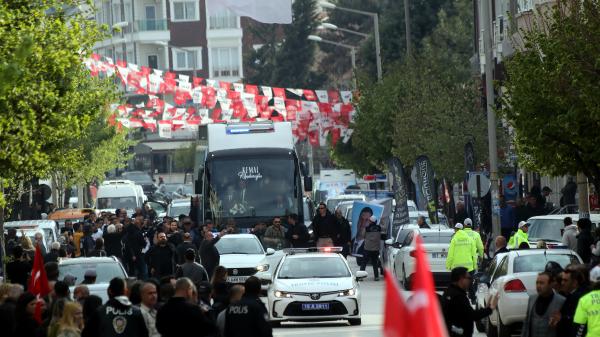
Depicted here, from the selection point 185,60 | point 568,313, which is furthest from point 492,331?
point 185,60

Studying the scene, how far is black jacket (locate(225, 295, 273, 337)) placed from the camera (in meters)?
13.8

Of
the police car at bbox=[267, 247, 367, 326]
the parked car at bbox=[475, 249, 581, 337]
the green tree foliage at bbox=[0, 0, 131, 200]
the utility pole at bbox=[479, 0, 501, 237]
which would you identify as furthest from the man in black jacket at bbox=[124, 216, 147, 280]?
the parked car at bbox=[475, 249, 581, 337]

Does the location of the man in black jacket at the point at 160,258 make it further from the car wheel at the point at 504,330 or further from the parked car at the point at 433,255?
the car wheel at the point at 504,330

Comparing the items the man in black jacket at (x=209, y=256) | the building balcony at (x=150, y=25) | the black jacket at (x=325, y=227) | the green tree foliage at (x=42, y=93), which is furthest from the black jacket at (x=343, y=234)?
the building balcony at (x=150, y=25)

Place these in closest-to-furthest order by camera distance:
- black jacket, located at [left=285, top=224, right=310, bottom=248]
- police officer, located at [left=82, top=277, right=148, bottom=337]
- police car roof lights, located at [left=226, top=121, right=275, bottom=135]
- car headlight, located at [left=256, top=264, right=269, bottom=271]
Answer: police officer, located at [left=82, top=277, right=148, bottom=337]
car headlight, located at [left=256, top=264, right=269, bottom=271]
black jacket, located at [left=285, top=224, right=310, bottom=248]
police car roof lights, located at [left=226, top=121, right=275, bottom=135]

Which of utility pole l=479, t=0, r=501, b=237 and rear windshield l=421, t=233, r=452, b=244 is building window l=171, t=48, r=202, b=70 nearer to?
utility pole l=479, t=0, r=501, b=237

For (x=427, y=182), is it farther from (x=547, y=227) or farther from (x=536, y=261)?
(x=536, y=261)

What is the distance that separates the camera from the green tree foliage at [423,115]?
158ft

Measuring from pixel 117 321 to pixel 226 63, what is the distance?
103 meters

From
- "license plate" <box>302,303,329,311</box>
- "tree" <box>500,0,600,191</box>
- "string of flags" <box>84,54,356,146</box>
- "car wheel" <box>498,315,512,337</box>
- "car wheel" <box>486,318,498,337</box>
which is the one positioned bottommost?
"car wheel" <box>486,318,498,337</box>

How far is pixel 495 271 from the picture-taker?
21031 millimetres

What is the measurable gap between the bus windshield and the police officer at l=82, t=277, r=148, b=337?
23.9 m

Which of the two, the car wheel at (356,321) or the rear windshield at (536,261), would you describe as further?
the car wheel at (356,321)

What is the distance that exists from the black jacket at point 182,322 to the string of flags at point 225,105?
36402 millimetres
